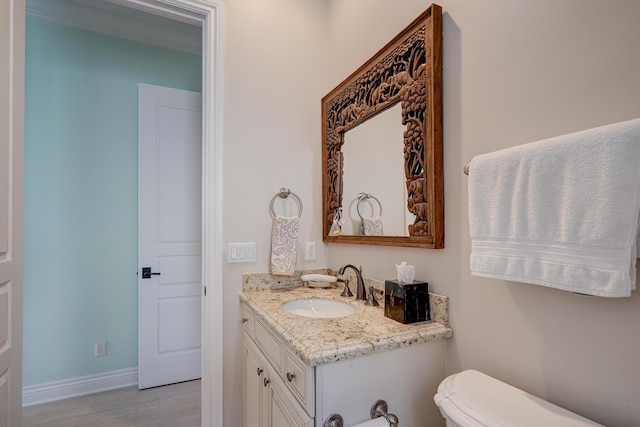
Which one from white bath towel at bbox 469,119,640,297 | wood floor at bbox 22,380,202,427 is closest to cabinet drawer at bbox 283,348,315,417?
white bath towel at bbox 469,119,640,297

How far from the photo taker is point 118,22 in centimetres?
236

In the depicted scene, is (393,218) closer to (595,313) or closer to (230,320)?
(595,313)

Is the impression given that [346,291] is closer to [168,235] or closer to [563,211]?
[563,211]

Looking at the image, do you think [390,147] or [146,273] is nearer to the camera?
[390,147]

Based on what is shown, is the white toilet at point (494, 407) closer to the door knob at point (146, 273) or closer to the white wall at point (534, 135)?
the white wall at point (534, 135)

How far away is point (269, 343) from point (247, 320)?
380mm

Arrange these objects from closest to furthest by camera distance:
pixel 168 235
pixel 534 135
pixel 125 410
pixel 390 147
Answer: pixel 534 135
pixel 390 147
pixel 125 410
pixel 168 235

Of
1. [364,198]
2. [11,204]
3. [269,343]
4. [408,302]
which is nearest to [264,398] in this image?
[269,343]

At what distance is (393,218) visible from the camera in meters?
1.36

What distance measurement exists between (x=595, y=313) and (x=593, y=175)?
327 mm

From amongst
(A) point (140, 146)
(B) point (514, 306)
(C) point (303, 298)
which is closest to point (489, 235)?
(B) point (514, 306)

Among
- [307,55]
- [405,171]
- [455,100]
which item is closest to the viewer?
[455,100]

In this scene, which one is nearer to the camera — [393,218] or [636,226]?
[636,226]

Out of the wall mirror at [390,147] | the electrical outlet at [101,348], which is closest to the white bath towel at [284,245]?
the wall mirror at [390,147]
